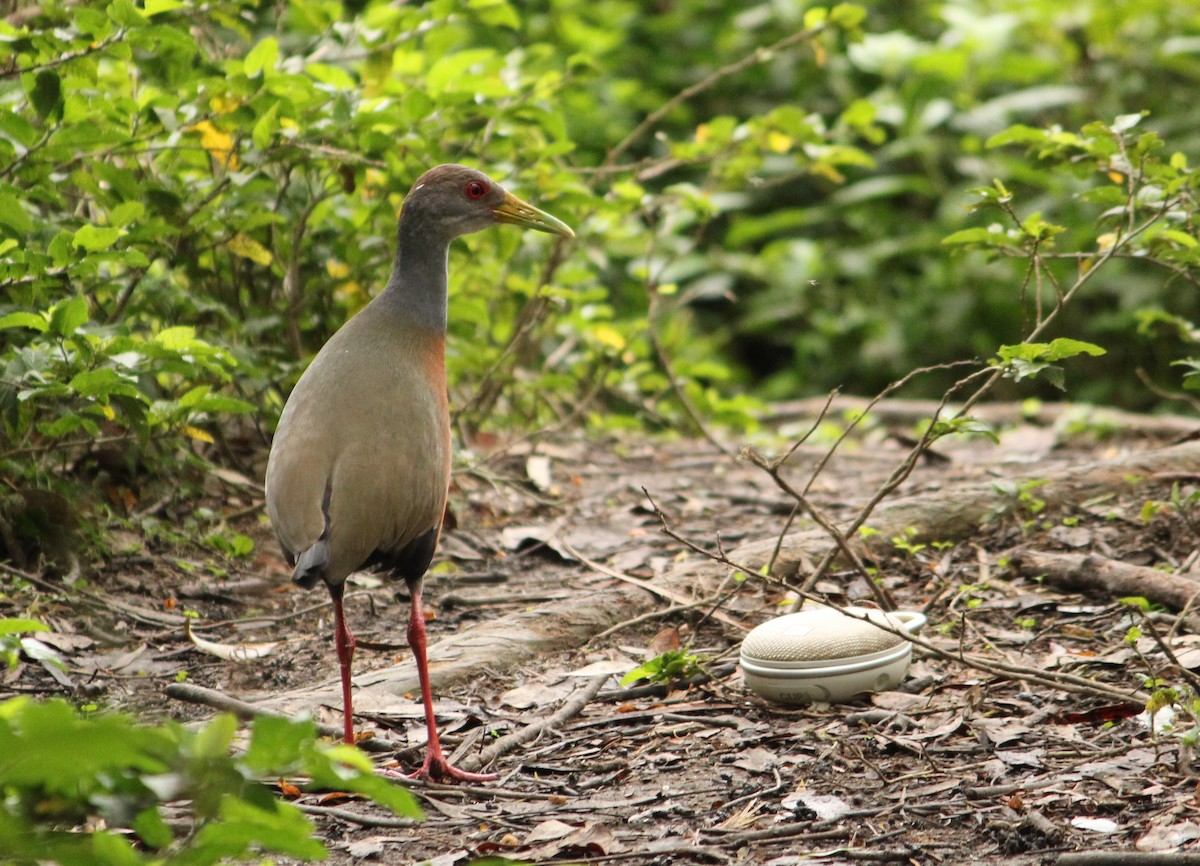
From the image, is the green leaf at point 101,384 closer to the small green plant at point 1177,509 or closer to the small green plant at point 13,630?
the small green plant at point 13,630

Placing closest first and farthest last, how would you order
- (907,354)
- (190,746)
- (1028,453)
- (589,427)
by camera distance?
(190,746)
(1028,453)
(589,427)
(907,354)

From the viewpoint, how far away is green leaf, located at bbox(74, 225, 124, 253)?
12.4ft

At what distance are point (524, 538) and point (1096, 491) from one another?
95.8 inches

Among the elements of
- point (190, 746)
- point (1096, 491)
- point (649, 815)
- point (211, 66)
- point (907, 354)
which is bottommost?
point (907, 354)

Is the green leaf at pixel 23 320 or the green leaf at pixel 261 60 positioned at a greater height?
the green leaf at pixel 261 60

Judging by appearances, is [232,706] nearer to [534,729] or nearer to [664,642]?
[534,729]

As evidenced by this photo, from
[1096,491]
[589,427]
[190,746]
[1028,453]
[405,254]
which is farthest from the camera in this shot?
[589,427]

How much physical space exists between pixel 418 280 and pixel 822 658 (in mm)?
1798

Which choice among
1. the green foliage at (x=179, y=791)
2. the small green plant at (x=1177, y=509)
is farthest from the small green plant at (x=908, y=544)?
the green foliage at (x=179, y=791)

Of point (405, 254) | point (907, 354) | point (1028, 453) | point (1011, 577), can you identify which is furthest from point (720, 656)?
point (907, 354)

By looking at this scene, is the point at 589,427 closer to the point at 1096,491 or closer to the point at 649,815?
the point at 1096,491

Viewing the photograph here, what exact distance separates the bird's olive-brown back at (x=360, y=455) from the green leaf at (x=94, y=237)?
0.69 metres

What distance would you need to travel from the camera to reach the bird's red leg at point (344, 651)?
362 cm

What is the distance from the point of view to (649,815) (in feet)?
10.1
